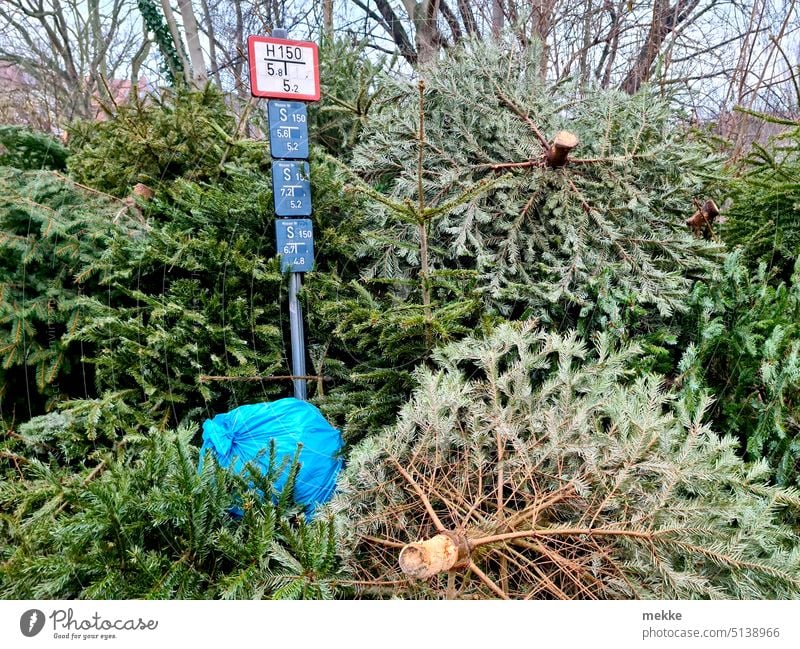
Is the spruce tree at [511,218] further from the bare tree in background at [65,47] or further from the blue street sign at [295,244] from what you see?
the bare tree in background at [65,47]

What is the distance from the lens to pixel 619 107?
10.2 ft

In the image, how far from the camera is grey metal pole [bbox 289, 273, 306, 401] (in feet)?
9.06

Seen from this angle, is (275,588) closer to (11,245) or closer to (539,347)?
(539,347)

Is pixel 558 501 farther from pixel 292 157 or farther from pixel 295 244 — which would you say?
pixel 292 157

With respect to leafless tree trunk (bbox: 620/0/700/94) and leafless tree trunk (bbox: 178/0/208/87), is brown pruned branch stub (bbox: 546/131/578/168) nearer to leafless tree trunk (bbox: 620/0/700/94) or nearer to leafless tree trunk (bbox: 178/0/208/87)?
leafless tree trunk (bbox: 620/0/700/94)

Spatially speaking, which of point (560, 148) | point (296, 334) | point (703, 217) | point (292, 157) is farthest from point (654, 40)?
point (296, 334)

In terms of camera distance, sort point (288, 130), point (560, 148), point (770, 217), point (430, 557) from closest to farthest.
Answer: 1. point (430, 557)
2. point (560, 148)
3. point (288, 130)
4. point (770, 217)

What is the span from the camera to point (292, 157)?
286 centimetres

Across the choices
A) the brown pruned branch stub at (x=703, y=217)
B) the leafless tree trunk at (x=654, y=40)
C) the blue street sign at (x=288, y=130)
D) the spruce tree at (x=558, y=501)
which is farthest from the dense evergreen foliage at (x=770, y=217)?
the leafless tree trunk at (x=654, y=40)

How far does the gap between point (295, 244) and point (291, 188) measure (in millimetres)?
293

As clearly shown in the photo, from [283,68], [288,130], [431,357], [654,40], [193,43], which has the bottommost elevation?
[431,357]

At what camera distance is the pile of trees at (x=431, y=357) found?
1.65m

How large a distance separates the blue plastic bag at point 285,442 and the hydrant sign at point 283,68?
5.17 ft
